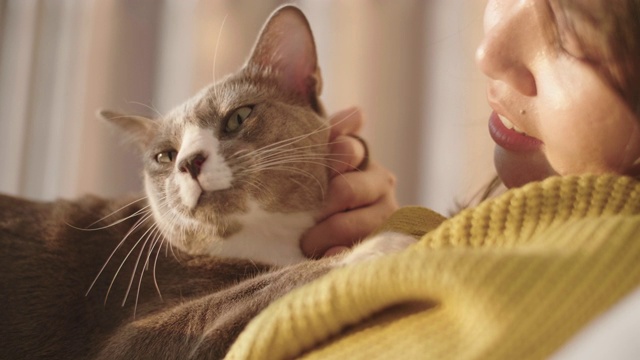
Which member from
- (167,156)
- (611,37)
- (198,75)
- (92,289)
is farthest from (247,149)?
(198,75)

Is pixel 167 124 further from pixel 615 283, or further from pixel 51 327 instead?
pixel 615 283

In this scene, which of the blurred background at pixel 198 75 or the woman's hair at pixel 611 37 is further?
the blurred background at pixel 198 75

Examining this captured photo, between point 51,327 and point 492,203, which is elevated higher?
point 492,203

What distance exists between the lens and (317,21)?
1845 mm

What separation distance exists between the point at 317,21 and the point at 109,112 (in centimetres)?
79

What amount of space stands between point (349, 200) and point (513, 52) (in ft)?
1.56

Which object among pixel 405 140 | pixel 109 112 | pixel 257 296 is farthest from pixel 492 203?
pixel 405 140

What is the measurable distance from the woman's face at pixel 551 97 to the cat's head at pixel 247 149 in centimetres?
42

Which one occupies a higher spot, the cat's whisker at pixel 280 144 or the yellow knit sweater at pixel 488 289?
the yellow knit sweater at pixel 488 289

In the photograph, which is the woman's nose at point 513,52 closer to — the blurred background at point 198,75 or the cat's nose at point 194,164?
the cat's nose at point 194,164

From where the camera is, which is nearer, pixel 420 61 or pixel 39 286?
pixel 39 286

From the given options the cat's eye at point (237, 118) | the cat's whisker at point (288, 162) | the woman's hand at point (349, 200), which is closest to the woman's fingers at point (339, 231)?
the woman's hand at point (349, 200)

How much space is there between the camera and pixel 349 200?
3.58 ft

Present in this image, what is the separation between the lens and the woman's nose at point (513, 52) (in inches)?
26.5
